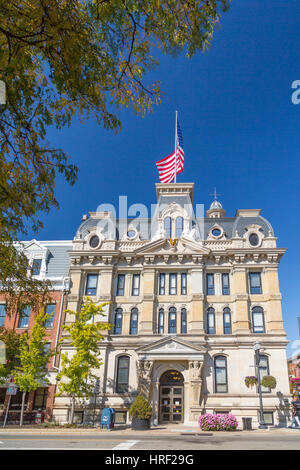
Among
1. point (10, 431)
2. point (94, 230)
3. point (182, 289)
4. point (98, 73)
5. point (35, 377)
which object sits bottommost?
point (10, 431)

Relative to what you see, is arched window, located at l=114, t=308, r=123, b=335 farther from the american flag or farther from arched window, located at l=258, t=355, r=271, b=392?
the american flag

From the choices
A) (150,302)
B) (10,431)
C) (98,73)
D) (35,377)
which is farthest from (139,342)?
(98,73)

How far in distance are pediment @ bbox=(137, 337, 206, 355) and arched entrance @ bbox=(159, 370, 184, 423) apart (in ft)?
6.99

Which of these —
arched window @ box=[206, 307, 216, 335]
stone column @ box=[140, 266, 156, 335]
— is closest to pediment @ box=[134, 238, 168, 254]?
stone column @ box=[140, 266, 156, 335]

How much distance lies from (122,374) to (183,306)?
298 inches

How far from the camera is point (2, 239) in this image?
677cm

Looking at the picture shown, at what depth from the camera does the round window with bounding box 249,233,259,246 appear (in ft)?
109

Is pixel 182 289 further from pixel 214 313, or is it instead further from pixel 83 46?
pixel 83 46

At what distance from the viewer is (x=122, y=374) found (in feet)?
98.1

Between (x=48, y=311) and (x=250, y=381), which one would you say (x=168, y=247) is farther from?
(x=250, y=381)

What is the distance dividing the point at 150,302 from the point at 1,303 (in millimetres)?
13696

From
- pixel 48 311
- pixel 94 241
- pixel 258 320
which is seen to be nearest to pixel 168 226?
pixel 94 241

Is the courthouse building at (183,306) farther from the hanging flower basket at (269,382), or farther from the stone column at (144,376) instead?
the hanging flower basket at (269,382)

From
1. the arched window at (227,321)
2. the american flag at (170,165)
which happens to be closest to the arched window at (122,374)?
the arched window at (227,321)
